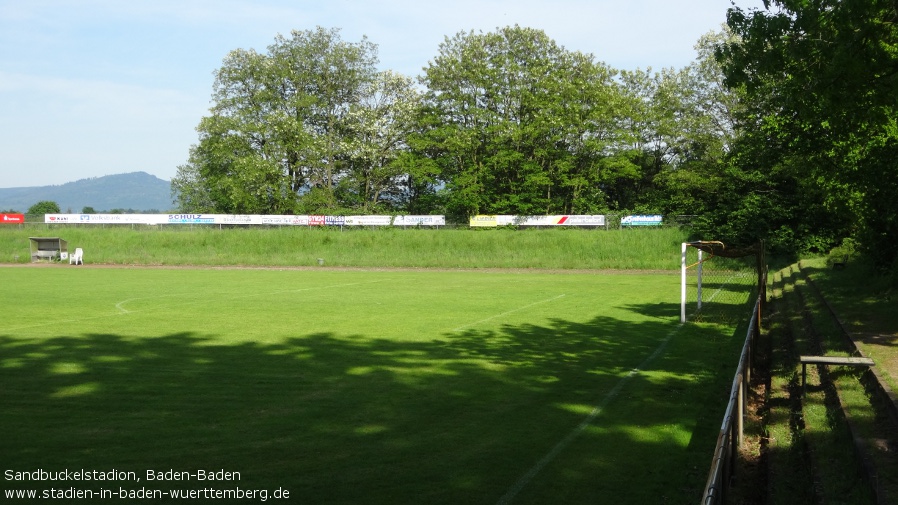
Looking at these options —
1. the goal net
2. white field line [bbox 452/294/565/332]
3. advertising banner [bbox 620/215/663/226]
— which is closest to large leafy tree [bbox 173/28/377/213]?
advertising banner [bbox 620/215/663/226]

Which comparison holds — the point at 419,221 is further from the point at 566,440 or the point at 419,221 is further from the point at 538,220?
the point at 566,440

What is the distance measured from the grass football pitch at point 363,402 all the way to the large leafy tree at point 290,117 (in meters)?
43.6

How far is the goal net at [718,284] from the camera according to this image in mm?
22953

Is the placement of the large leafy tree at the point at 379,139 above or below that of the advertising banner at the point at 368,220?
above

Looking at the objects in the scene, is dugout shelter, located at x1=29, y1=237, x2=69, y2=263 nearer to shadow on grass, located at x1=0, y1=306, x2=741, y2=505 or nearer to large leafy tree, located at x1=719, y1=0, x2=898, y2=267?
shadow on grass, located at x1=0, y1=306, x2=741, y2=505

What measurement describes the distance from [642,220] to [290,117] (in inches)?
1176

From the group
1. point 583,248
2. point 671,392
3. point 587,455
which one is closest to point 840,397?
point 671,392

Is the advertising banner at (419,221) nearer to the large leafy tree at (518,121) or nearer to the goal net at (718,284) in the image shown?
the large leafy tree at (518,121)

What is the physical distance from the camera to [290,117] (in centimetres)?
6638

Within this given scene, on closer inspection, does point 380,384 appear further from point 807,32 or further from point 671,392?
point 807,32

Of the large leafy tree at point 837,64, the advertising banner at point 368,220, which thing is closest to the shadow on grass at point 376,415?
the large leafy tree at point 837,64

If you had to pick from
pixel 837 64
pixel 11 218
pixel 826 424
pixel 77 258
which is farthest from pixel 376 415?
pixel 11 218

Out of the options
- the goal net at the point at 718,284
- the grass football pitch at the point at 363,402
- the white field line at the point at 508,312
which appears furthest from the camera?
the goal net at the point at 718,284

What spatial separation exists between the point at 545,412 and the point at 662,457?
95.0 inches
